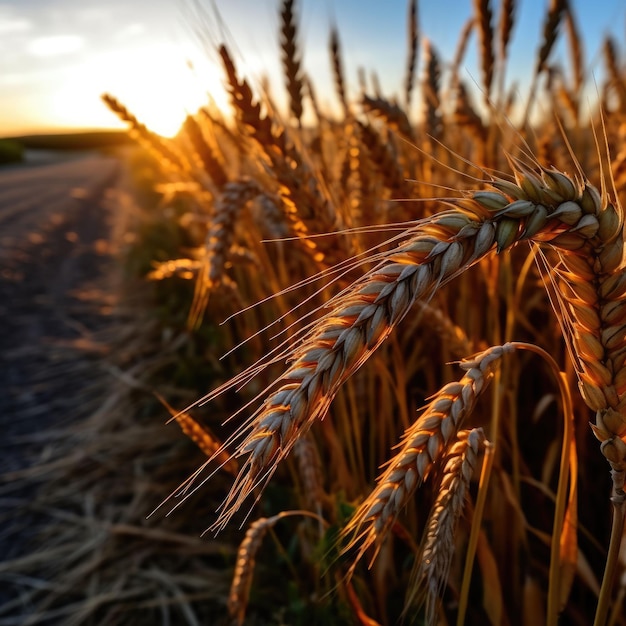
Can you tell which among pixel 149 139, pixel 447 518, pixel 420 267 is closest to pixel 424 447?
pixel 447 518

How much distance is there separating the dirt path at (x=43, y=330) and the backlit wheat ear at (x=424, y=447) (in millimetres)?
1822

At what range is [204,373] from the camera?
2.60 meters

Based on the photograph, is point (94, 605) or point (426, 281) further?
point (94, 605)

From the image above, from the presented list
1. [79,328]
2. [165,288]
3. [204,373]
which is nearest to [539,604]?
[204,373]

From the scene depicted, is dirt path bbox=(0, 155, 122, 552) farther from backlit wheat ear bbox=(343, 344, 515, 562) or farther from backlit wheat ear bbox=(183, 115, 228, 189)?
backlit wheat ear bbox=(343, 344, 515, 562)

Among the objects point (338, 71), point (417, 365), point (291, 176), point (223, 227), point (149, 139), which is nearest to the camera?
point (291, 176)

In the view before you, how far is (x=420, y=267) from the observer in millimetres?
526

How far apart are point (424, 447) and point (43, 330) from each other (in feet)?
13.3

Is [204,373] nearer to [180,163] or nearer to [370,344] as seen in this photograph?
[180,163]

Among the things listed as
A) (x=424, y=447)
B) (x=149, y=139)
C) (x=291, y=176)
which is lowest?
(x=424, y=447)

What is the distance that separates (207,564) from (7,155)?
1246 inches

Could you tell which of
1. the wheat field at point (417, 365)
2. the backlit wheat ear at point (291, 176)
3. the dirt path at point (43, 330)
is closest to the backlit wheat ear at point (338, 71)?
the wheat field at point (417, 365)

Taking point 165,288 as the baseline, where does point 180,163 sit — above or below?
above

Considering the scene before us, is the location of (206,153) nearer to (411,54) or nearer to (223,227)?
(223,227)
